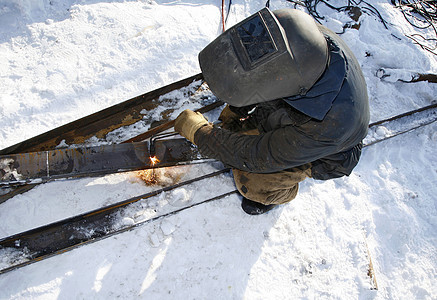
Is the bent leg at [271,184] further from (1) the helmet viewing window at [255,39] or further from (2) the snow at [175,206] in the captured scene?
(1) the helmet viewing window at [255,39]

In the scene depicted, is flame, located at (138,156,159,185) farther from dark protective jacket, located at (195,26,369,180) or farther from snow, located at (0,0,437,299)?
dark protective jacket, located at (195,26,369,180)

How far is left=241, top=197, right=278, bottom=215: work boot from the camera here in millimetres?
2629

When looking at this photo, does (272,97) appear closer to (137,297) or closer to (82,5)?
(137,297)

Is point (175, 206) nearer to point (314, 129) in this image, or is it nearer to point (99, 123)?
point (99, 123)

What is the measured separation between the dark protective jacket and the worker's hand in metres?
0.08

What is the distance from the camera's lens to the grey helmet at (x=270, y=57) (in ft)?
5.40

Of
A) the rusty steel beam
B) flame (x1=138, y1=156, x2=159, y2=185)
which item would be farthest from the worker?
the rusty steel beam

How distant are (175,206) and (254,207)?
2.29ft

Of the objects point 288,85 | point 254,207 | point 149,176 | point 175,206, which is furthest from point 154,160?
point 288,85

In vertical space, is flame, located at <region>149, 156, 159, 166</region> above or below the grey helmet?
below

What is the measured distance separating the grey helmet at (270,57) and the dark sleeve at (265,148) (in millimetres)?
294

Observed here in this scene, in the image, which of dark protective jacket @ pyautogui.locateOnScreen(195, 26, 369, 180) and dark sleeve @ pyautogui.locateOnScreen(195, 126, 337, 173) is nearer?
dark protective jacket @ pyautogui.locateOnScreen(195, 26, 369, 180)

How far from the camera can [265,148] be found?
1.97m

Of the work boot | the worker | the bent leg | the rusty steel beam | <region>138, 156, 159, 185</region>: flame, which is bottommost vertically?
the work boot
